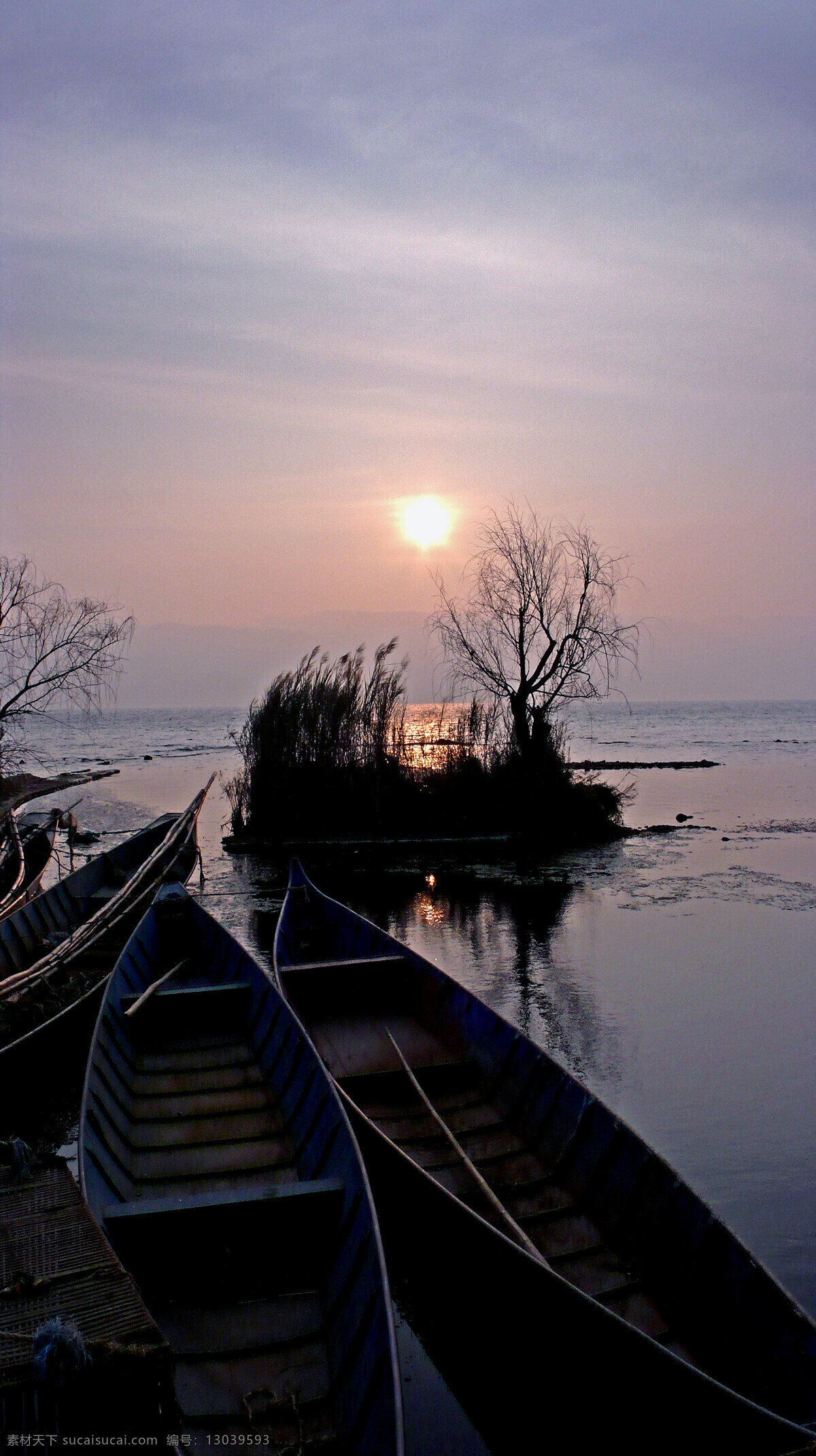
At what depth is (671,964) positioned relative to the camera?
11.4 m

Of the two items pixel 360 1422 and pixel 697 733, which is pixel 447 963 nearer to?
pixel 360 1422

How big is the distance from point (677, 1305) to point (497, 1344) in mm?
787

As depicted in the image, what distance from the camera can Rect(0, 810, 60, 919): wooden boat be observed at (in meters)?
15.1

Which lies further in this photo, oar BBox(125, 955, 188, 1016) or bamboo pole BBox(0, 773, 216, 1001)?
bamboo pole BBox(0, 773, 216, 1001)

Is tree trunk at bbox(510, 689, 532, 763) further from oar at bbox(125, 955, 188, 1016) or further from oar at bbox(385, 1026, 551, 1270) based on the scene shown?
oar at bbox(385, 1026, 551, 1270)

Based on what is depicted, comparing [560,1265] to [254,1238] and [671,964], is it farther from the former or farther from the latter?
[671,964]

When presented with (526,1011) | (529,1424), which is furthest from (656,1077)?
(529,1424)

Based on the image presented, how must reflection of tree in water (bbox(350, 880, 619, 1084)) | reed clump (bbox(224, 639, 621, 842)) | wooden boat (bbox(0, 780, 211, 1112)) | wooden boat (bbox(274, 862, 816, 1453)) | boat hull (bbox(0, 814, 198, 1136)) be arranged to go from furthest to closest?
reed clump (bbox(224, 639, 621, 842)) → reflection of tree in water (bbox(350, 880, 619, 1084)) → wooden boat (bbox(0, 780, 211, 1112)) → boat hull (bbox(0, 814, 198, 1136)) → wooden boat (bbox(274, 862, 816, 1453))

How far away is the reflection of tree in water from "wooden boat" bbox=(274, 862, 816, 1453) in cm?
214

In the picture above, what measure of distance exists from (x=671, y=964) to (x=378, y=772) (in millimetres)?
9763

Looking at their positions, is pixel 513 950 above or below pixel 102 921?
below

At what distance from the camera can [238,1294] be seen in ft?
12.7

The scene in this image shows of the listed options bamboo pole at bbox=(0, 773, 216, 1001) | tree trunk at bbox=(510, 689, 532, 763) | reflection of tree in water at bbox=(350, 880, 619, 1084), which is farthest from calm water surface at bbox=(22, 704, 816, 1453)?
tree trunk at bbox=(510, 689, 532, 763)

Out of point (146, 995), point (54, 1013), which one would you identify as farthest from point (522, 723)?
point (146, 995)
